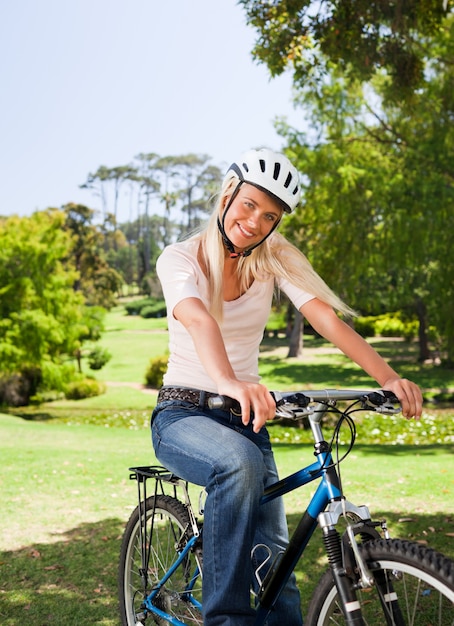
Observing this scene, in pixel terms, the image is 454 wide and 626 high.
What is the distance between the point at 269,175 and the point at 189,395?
901mm

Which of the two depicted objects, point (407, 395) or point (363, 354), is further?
point (363, 354)

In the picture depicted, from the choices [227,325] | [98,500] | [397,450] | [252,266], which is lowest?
[397,450]

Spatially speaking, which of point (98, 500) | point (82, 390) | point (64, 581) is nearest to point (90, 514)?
point (98, 500)

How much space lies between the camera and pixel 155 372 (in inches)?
1391

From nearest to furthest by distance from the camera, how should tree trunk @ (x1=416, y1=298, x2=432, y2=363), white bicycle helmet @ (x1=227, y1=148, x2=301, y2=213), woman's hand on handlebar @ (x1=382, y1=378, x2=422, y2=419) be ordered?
1. woman's hand on handlebar @ (x1=382, y1=378, x2=422, y2=419)
2. white bicycle helmet @ (x1=227, y1=148, x2=301, y2=213)
3. tree trunk @ (x1=416, y1=298, x2=432, y2=363)

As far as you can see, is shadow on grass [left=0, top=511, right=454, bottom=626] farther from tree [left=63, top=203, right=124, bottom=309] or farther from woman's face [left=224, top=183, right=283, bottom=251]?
tree [left=63, top=203, right=124, bottom=309]

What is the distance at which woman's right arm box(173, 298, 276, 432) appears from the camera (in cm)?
235

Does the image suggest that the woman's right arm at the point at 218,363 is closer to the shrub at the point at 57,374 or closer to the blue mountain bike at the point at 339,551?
the blue mountain bike at the point at 339,551

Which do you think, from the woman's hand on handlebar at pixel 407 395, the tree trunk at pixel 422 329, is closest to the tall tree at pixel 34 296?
the tree trunk at pixel 422 329

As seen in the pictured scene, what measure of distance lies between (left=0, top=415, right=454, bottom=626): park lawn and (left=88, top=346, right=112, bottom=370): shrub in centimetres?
2859

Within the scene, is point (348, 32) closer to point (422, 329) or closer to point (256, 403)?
point (256, 403)

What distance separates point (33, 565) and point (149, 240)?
265 feet

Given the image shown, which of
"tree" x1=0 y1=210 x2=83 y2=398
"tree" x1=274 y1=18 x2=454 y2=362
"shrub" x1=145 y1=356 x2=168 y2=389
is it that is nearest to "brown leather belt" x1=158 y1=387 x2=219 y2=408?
"tree" x1=274 y1=18 x2=454 y2=362

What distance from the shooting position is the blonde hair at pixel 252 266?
120 inches
